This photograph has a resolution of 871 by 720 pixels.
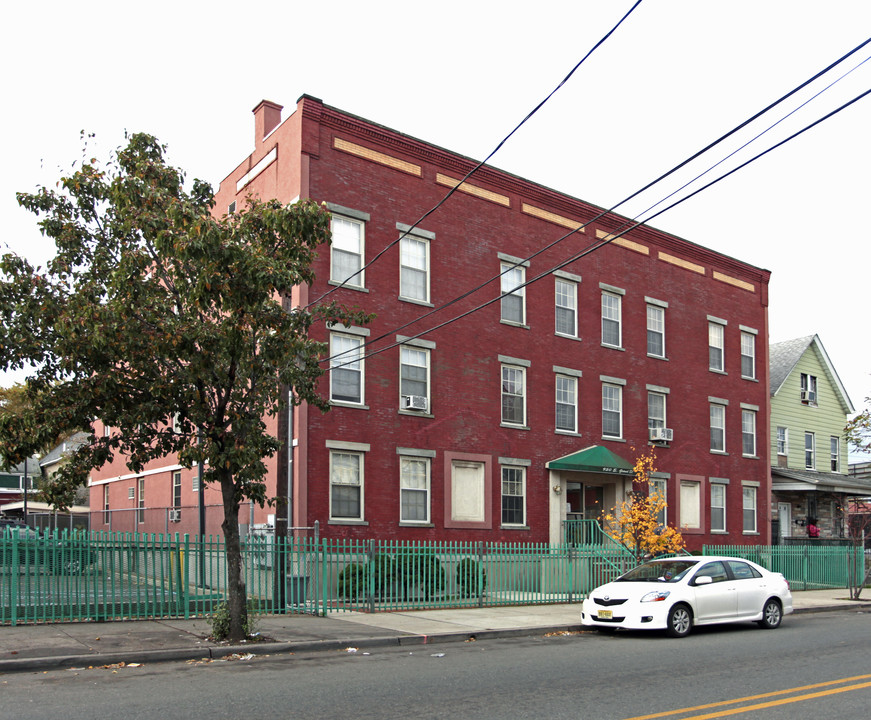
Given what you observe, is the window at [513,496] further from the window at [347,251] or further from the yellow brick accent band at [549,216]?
the yellow brick accent band at [549,216]

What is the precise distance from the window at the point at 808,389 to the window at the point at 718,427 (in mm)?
7836

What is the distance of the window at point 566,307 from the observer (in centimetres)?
2819

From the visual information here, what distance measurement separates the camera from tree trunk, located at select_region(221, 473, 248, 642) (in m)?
13.5

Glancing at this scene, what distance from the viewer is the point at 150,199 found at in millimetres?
13469

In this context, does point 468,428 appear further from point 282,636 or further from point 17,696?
point 17,696

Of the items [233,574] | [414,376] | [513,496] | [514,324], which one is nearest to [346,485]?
[414,376]

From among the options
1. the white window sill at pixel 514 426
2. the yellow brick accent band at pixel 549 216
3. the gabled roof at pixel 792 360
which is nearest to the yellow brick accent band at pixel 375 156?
the yellow brick accent band at pixel 549 216

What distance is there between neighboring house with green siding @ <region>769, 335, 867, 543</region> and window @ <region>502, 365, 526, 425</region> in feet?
47.6

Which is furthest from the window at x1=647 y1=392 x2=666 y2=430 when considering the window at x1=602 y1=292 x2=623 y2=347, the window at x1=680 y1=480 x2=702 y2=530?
the window at x1=602 y1=292 x2=623 y2=347

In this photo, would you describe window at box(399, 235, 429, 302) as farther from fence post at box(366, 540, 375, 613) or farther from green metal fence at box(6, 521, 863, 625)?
fence post at box(366, 540, 375, 613)

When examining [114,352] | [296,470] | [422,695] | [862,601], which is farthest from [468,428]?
[422,695]

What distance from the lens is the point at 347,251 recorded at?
23.5 m

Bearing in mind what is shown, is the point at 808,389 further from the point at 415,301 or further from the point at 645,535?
the point at 415,301

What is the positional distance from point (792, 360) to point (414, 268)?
836 inches
